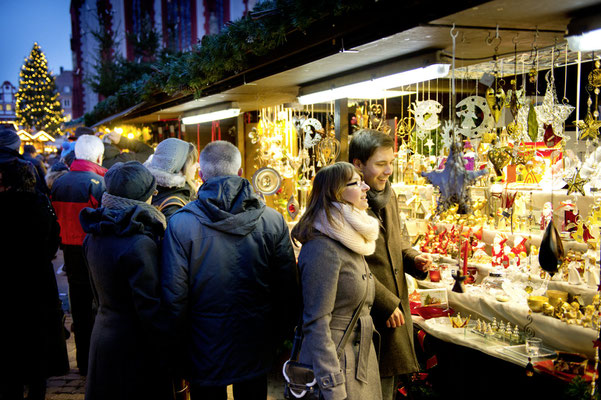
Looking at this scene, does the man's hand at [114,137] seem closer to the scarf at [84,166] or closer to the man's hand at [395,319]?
the scarf at [84,166]

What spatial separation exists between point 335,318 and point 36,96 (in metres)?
49.3

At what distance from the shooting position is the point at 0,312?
142 inches

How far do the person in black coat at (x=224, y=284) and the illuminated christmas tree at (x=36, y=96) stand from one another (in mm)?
47367

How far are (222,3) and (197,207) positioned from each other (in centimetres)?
2866

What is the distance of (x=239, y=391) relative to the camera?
2793mm

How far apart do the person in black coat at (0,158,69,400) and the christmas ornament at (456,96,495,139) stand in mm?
3142

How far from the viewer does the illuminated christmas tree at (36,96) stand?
4447 cm

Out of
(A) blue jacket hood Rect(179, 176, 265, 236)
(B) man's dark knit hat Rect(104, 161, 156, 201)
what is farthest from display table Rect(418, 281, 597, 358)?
(B) man's dark knit hat Rect(104, 161, 156, 201)

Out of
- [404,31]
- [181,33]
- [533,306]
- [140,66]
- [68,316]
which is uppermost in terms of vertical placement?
[181,33]

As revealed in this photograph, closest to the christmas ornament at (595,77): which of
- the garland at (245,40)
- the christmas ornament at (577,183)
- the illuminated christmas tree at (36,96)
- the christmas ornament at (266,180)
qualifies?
the christmas ornament at (577,183)

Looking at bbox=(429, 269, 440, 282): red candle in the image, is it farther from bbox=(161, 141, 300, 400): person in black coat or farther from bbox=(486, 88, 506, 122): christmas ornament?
bbox=(161, 141, 300, 400): person in black coat

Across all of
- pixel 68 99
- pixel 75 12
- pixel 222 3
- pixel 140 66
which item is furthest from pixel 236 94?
pixel 68 99

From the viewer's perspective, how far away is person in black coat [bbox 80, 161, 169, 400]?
2641 millimetres

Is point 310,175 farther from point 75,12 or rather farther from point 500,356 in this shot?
point 75,12
